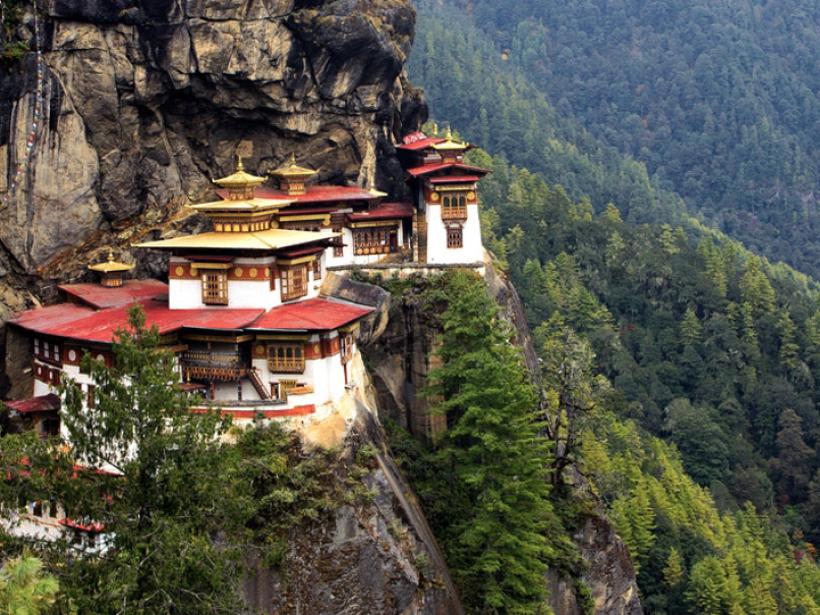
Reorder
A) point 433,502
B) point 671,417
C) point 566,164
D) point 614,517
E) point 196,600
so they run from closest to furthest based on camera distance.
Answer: point 196,600 → point 433,502 → point 614,517 → point 671,417 → point 566,164

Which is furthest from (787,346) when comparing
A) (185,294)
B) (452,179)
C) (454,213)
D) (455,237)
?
(185,294)

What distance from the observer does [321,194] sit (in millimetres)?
44250

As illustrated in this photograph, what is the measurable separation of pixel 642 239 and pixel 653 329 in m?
12.2

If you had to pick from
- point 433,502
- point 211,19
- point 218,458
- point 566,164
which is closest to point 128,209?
point 211,19

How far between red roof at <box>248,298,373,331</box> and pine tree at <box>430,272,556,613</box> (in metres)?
3.57

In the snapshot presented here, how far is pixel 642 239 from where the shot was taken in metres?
97.4

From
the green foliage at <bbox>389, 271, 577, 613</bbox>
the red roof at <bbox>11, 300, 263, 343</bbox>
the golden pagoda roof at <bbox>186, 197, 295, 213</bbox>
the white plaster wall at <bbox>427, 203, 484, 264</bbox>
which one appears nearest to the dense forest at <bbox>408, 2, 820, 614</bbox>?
the green foliage at <bbox>389, 271, 577, 613</bbox>

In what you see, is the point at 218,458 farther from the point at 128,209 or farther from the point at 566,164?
the point at 566,164

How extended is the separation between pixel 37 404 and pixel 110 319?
316 centimetres

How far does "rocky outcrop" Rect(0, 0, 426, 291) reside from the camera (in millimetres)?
36469

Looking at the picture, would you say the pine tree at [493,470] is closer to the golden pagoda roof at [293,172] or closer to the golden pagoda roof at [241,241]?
the golden pagoda roof at [241,241]

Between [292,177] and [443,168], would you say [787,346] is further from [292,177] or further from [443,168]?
[292,177]

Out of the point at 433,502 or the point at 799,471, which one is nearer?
the point at 433,502

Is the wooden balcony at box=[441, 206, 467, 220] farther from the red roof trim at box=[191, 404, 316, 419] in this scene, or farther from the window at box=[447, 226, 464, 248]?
the red roof trim at box=[191, 404, 316, 419]
